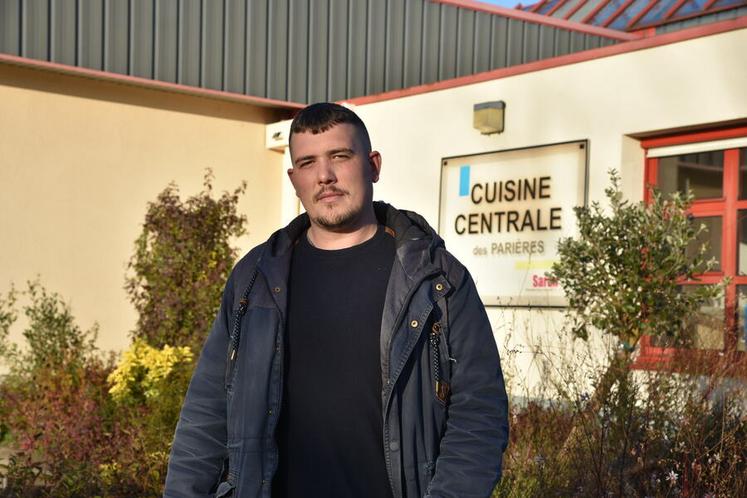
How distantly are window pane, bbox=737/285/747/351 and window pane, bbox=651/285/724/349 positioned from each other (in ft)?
0.40

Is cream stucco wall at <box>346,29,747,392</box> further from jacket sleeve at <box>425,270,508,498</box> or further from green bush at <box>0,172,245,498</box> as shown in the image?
jacket sleeve at <box>425,270,508,498</box>

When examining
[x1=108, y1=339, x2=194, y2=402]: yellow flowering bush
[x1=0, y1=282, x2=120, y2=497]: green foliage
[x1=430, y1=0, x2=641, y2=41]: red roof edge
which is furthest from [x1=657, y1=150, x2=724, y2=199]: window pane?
[x1=430, y1=0, x2=641, y2=41]: red roof edge

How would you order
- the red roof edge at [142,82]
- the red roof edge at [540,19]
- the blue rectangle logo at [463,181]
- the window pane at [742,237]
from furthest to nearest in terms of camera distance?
the red roof edge at [540,19] < the red roof edge at [142,82] < the blue rectangle logo at [463,181] < the window pane at [742,237]

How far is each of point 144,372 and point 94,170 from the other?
12.7 feet

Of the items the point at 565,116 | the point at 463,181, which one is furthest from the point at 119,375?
the point at 565,116

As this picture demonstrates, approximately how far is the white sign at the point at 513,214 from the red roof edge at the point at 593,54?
2.38 feet

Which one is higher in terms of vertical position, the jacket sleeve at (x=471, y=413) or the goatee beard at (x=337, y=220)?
the goatee beard at (x=337, y=220)

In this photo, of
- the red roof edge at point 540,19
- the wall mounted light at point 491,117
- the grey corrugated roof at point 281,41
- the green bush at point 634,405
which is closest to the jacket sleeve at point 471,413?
the green bush at point 634,405

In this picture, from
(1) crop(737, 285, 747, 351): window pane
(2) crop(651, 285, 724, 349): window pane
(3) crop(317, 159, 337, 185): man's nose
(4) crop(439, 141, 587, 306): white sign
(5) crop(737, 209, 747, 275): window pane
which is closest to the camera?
(3) crop(317, 159, 337, 185): man's nose

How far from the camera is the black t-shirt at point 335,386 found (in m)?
2.86

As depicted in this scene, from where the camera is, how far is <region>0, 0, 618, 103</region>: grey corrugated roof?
11391 mm

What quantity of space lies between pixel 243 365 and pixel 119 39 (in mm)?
9369

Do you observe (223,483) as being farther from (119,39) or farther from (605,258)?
(119,39)

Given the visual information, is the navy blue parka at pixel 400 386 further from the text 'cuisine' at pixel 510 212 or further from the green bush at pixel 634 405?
the text 'cuisine' at pixel 510 212
